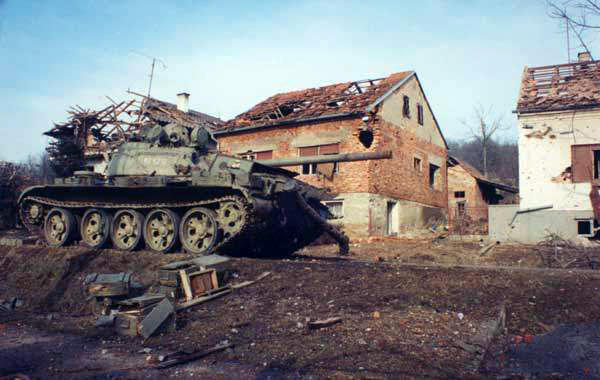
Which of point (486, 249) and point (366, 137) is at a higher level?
point (366, 137)

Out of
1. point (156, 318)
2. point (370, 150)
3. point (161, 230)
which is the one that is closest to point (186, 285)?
point (156, 318)

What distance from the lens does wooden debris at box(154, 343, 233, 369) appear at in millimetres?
5406

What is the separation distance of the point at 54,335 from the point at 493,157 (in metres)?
71.1

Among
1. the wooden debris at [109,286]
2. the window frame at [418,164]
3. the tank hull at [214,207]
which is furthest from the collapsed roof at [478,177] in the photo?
the wooden debris at [109,286]

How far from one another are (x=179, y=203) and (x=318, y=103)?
13942mm

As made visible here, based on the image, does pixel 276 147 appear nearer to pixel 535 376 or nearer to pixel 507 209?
pixel 507 209

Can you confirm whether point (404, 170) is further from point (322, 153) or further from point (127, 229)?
point (127, 229)

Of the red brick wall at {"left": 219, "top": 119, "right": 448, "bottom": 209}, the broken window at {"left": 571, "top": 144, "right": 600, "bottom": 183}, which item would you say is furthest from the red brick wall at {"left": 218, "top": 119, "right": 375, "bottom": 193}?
the broken window at {"left": 571, "top": 144, "right": 600, "bottom": 183}

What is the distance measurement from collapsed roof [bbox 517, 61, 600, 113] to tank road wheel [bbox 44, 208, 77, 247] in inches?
610

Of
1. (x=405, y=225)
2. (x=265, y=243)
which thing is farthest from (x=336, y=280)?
(x=405, y=225)

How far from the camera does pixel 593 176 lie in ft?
56.7

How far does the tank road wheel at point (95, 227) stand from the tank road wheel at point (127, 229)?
0.23 m

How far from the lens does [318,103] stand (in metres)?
24.5

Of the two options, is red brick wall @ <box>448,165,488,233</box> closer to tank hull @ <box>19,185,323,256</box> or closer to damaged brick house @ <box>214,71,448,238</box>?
damaged brick house @ <box>214,71,448,238</box>
